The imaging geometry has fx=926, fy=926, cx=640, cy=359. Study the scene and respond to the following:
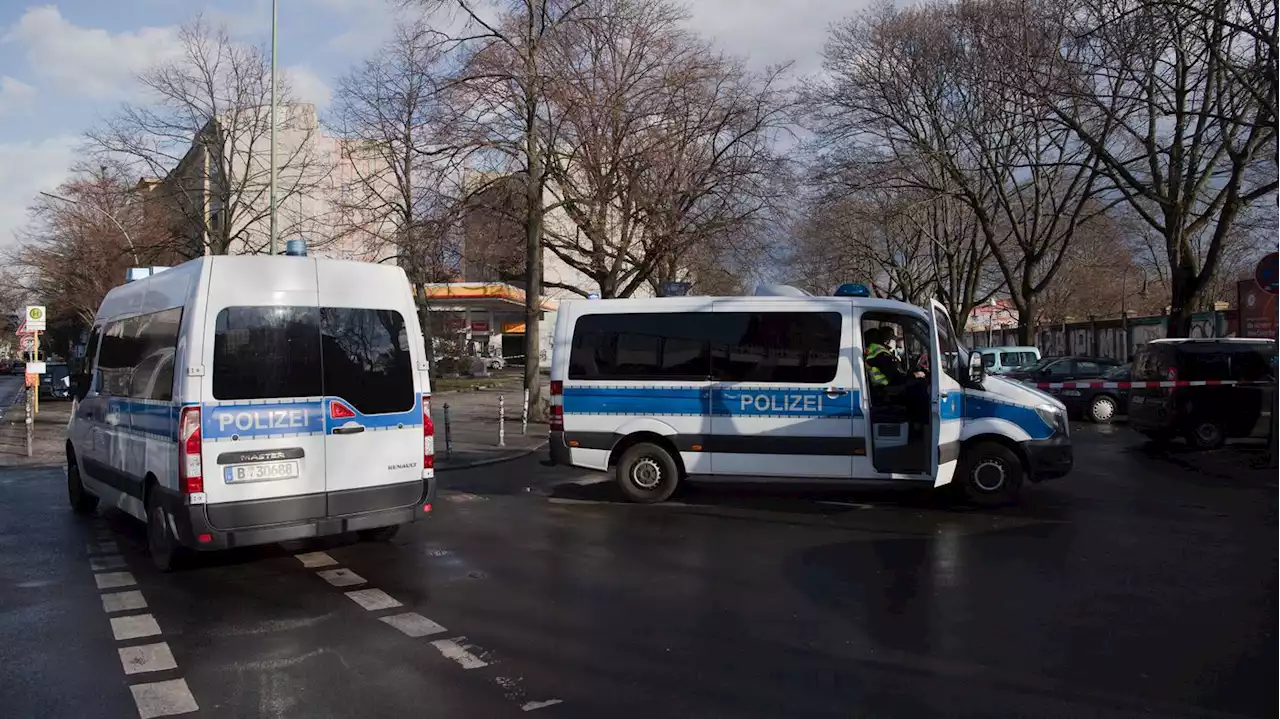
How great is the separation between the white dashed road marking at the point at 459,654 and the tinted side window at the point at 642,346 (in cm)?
538

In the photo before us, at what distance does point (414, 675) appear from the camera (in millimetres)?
5066

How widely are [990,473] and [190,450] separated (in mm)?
8050

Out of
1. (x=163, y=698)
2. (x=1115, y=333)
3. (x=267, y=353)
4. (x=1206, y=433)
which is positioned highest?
(x=1115, y=333)

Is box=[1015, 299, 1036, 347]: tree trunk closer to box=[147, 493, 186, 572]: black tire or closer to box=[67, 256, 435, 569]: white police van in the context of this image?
box=[67, 256, 435, 569]: white police van

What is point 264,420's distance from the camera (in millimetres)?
6977

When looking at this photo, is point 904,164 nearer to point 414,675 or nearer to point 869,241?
point 869,241

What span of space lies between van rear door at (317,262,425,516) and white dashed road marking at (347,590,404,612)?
0.76 metres

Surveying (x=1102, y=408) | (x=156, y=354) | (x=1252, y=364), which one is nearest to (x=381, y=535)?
(x=156, y=354)

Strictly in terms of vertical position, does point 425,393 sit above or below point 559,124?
below

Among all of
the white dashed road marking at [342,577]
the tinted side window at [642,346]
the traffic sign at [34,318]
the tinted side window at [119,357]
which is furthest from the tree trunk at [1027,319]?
the traffic sign at [34,318]

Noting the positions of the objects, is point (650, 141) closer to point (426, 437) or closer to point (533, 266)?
point (533, 266)

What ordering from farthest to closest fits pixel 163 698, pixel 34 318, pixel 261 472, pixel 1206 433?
pixel 34 318 → pixel 1206 433 → pixel 261 472 → pixel 163 698

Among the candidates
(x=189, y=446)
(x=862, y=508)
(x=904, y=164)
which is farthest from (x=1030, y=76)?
(x=189, y=446)

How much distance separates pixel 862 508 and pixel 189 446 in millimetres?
6810
